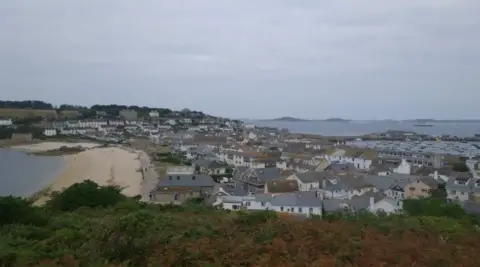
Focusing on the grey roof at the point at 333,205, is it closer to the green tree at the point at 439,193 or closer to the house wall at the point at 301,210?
the house wall at the point at 301,210

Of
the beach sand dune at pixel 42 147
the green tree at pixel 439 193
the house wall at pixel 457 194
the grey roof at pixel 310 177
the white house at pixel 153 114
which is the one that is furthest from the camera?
the white house at pixel 153 114

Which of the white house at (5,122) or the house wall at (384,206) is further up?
the white house at (5,122)

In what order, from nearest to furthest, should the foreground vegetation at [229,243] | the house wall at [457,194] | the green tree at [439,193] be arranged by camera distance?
the foreground vegetation at [229,243] < the house wall at [457,194] < the green tree at [439,193]

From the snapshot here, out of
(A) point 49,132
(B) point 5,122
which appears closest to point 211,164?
(A) point 49,132

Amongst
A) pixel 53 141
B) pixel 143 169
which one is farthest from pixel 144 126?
pixel 143 169

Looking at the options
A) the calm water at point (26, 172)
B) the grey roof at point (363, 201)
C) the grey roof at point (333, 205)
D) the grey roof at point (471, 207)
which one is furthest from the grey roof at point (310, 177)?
the calm water at point (26, 172)

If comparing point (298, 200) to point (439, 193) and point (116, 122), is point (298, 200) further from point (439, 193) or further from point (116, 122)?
point (116, 122)

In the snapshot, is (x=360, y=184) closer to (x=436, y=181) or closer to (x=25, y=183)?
(x=436, y=181)

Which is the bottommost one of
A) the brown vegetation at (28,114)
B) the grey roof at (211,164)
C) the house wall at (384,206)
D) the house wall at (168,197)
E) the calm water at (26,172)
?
the calm water at (26,172)

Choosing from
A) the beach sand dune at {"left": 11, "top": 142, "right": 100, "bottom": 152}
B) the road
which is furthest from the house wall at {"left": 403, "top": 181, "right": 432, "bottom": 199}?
the beach sand dune at {"left": 11, "top": 142, "right": 100, "bottom": 152}
